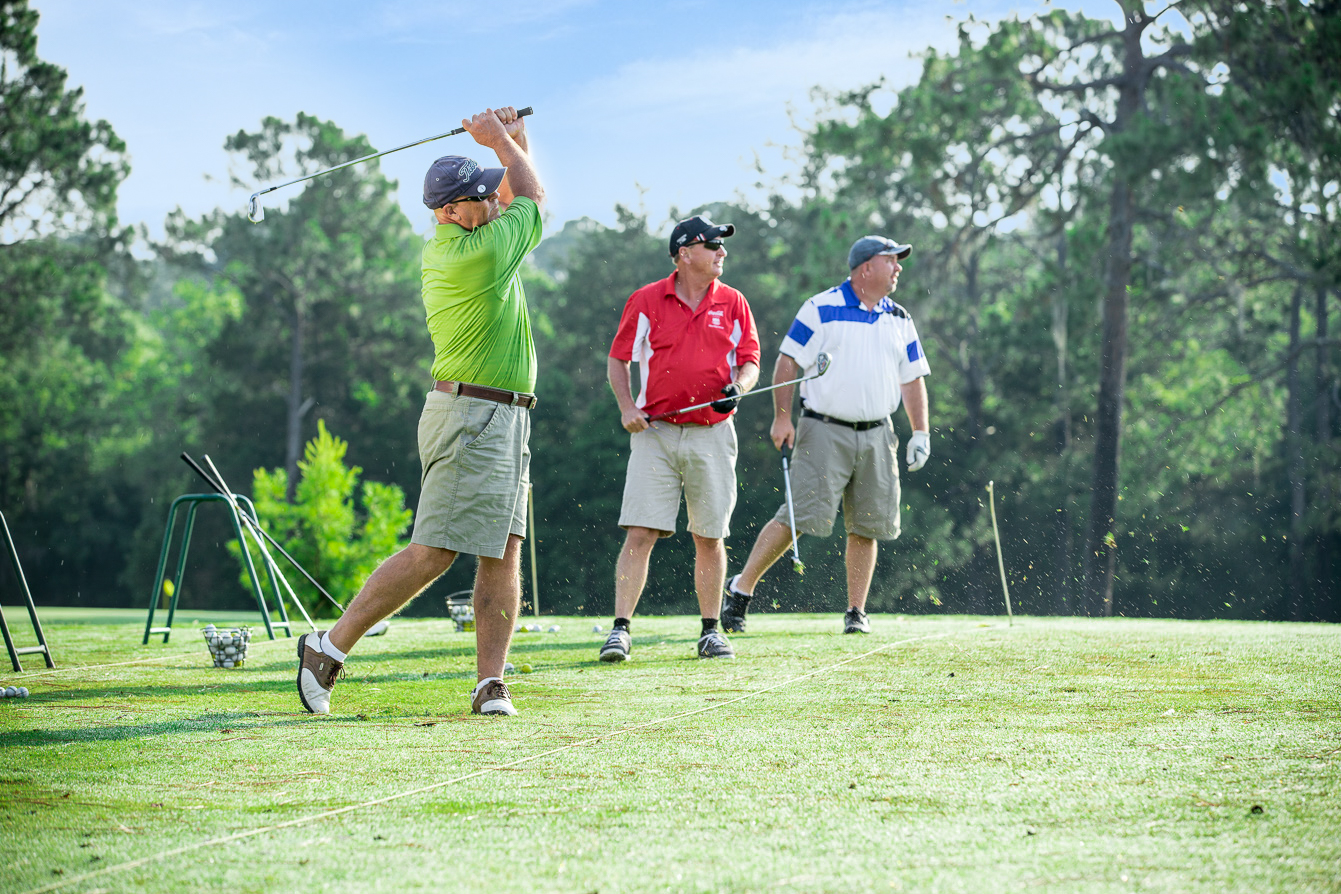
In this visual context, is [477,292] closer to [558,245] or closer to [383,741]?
[383,741]

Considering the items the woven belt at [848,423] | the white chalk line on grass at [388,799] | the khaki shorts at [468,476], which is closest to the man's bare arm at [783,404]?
the woven belt at [848,423]

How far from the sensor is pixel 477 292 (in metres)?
3.95

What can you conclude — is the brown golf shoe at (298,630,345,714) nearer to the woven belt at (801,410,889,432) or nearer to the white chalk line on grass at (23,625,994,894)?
the white chalk line on grass at (23,625,994,894)

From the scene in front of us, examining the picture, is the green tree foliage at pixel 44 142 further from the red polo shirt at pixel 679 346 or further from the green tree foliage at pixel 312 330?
the red polo shirt at pixel 679 346

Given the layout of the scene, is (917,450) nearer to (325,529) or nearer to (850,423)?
(850,423)

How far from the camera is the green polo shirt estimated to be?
3.88m

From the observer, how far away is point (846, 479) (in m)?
6.46

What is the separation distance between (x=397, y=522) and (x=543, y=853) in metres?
17.0

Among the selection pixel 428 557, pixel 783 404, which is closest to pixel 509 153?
pixel 428 557

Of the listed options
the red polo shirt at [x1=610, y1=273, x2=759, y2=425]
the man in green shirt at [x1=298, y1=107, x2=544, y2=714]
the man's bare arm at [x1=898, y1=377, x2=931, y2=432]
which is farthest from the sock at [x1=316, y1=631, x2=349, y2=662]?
the man's bare arm at [x1=898, y1=377, x2=931, y2=432]

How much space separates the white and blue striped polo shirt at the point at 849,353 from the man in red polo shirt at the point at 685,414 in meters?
0.84

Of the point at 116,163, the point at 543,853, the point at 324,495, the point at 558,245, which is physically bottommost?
the point at 543,853

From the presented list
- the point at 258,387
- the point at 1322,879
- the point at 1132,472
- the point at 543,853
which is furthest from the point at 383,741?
the point at 258,387

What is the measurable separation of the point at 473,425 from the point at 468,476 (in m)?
0.16
